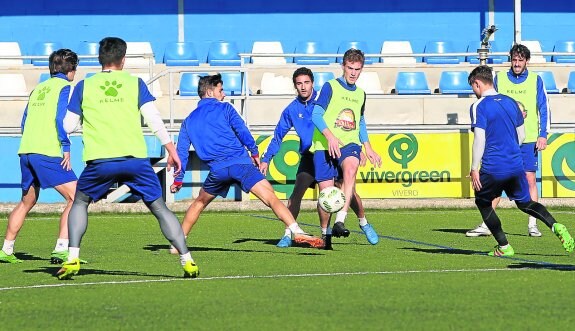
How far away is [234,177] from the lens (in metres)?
12.7

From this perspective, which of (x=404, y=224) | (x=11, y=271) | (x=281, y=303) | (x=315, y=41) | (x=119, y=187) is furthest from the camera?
(x=315, y=41)

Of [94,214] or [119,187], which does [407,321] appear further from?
[119,187]

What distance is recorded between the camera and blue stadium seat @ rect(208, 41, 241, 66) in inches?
1114

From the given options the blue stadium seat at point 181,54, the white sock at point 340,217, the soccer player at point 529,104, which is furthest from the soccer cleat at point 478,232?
the blue stadium seat at point 181,54

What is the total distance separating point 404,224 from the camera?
17625mm

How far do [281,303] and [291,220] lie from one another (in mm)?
4002

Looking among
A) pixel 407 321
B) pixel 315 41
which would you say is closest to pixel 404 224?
pixel 407 321

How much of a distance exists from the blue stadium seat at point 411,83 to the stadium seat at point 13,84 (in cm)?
768

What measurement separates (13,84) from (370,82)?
24.0ft

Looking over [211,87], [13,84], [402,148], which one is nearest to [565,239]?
[211,87]

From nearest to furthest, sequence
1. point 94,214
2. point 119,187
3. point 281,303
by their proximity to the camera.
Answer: point 281,303
point 94,214
point 119,187

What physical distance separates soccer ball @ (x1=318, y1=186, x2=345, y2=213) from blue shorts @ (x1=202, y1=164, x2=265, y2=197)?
70cm

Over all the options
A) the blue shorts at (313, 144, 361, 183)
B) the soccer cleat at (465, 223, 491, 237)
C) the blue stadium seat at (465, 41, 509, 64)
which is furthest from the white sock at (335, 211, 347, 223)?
the blue stadium seat at (465, 41, 509, 64)

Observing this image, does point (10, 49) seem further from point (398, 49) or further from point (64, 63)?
point (64, 63)
